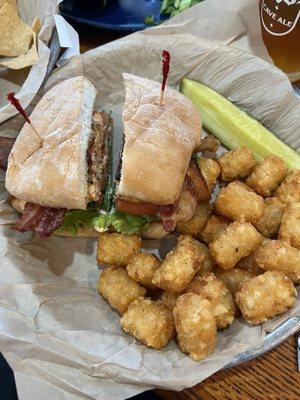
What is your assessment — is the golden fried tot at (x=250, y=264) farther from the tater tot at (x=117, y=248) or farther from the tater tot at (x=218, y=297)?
the tater tot at (x=117, y=248)

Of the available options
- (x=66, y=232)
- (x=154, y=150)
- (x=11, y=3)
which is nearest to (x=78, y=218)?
(x=66, y=232)

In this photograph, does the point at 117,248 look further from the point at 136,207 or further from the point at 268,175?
the point at 268,175

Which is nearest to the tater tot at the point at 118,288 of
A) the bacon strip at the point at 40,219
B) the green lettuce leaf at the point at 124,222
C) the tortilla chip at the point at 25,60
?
the green lettuce leaf at the point at 124,222

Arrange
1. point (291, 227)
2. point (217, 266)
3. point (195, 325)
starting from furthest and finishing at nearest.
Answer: point (217, 266) → point (291, 227) → point (195, 325)

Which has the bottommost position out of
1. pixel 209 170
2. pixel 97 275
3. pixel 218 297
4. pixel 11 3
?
pixel 97 275

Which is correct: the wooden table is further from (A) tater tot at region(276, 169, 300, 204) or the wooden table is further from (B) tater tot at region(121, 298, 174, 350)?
(A) tater tot at region(276, 169, 300, 204)

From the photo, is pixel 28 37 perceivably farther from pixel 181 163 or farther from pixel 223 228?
pixel 223 228

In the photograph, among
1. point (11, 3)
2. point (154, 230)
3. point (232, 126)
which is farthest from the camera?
point (11, 3)
